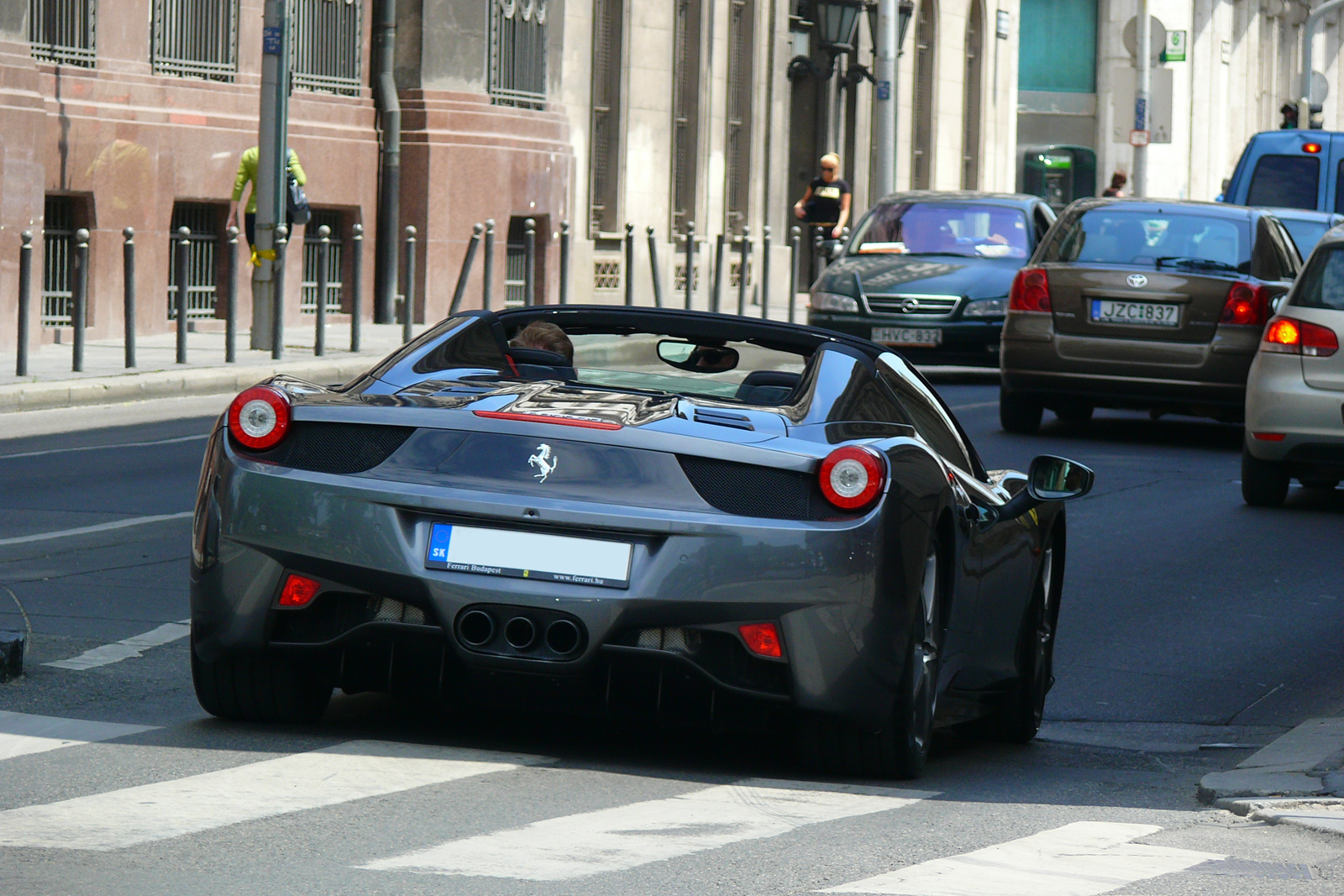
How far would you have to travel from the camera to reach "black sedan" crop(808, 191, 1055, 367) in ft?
64.8

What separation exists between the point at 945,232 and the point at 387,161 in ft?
25.0

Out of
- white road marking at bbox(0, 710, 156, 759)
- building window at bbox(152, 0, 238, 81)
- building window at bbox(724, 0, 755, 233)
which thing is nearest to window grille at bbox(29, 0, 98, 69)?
building window at bbox(152, 0, 238, 81)

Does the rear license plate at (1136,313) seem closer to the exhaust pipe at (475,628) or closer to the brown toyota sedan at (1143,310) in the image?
the brown toyota sedan at (1143,310)

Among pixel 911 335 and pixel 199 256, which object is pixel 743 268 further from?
pixel 911 335

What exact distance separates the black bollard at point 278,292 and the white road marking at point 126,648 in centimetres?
1237

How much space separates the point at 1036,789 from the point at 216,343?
55.0 feet

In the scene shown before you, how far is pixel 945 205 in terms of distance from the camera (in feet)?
69.8

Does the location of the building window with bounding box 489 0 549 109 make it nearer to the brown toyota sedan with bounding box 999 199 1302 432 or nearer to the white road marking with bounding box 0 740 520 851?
the brown toyota sedan with bounding box 999 199 1302 432

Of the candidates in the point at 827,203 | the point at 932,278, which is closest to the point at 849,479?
the point at 932,278

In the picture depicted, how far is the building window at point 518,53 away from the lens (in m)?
27.9

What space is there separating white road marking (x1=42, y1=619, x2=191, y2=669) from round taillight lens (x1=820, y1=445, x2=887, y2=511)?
2.56 meters

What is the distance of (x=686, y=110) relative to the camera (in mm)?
33750

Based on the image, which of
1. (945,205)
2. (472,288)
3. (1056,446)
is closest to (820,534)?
(1056,446)

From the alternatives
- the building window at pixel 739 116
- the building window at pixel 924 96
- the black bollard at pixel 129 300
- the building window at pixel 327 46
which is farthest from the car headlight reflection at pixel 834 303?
the building window at pixel 924 96
